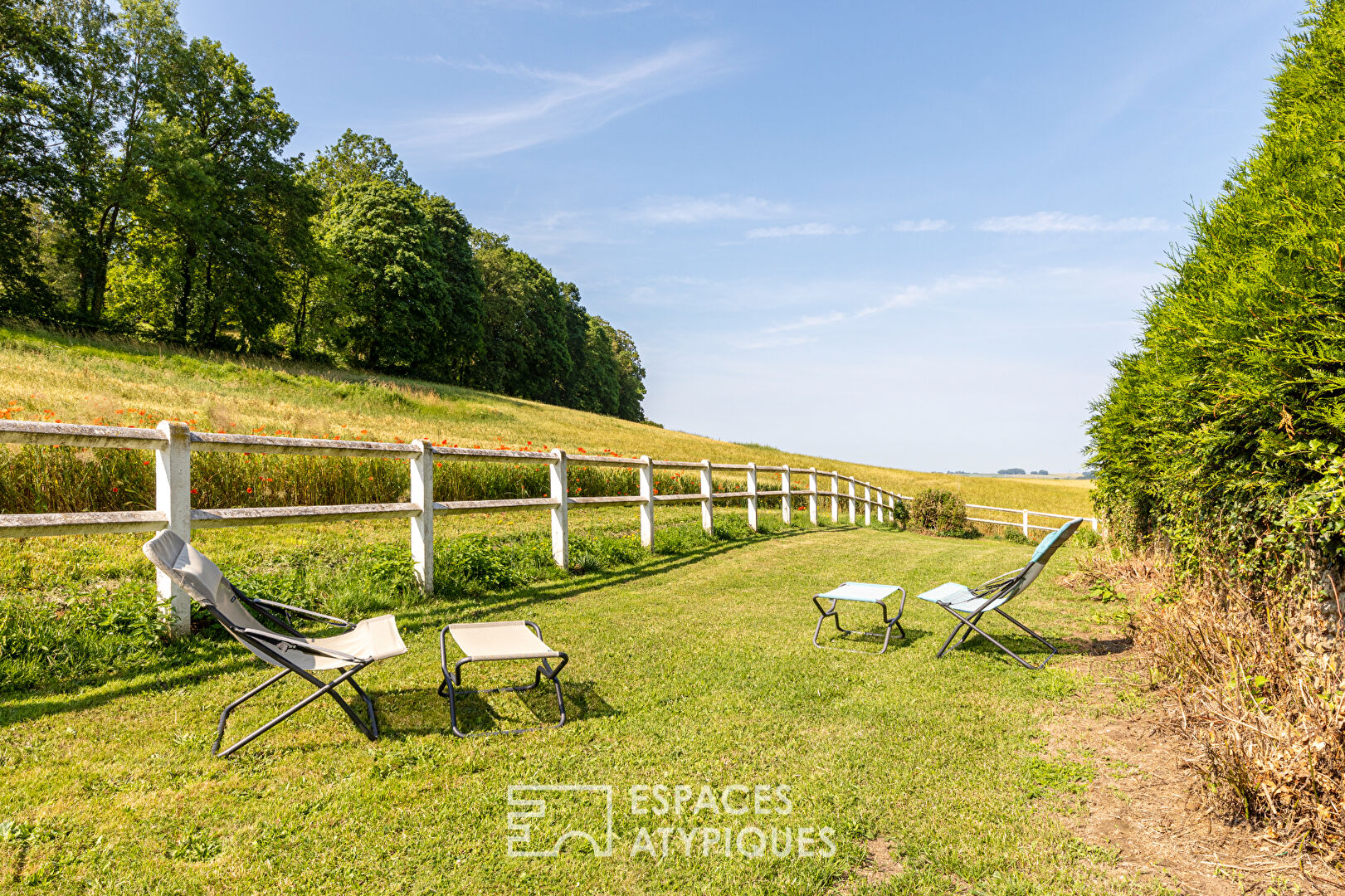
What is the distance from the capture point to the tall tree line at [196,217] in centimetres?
2473

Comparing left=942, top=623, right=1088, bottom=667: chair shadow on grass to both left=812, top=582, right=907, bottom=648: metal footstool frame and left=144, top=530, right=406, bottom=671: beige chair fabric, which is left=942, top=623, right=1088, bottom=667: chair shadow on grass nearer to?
left=812, top=582, right=907, bottom=648: metal footstool frame

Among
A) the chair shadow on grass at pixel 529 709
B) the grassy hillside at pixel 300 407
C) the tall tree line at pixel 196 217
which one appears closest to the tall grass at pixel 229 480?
the grassy hillside at pixel 300 407

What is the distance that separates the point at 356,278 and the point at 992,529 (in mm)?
34245

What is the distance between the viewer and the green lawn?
2.40 metres

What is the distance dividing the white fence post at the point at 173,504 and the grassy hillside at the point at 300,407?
6.28 m

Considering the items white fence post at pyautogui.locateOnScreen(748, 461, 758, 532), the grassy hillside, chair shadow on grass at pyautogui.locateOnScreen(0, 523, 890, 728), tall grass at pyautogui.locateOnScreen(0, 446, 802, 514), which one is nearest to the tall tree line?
the grassy hillside

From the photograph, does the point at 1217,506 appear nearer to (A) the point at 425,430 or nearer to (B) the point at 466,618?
(B) the point at 466,618

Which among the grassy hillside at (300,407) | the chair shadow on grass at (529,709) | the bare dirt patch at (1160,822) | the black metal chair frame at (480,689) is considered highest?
the grassy hillside at (300,407)

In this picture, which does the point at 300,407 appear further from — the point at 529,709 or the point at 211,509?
the point at 529,709

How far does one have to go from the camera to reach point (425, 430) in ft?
58.7

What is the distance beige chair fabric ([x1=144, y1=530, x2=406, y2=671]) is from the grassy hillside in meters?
7.44

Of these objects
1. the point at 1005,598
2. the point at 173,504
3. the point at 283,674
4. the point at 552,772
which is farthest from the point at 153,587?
the point at 1005,598

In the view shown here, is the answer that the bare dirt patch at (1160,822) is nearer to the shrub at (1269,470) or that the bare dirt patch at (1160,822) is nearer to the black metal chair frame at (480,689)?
the shrub at (1269,470)

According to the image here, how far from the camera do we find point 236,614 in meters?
3.44
